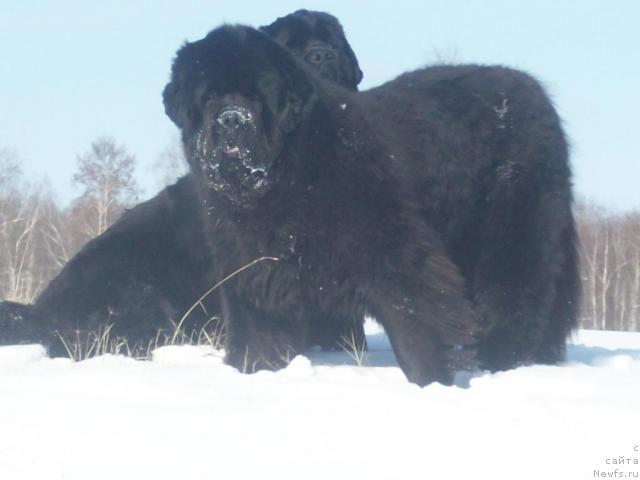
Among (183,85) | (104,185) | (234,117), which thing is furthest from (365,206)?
(104,185)

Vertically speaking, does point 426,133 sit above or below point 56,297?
above

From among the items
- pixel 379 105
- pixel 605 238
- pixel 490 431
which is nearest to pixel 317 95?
pixel 379 105

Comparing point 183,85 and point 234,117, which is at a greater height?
point 183,85

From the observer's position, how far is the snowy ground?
2.77m

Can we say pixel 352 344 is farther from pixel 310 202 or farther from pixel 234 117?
pixel 234 117

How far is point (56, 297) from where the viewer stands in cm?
589

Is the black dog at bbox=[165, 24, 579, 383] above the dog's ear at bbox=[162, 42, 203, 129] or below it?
below

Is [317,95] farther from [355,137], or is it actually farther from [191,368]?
[191,368]

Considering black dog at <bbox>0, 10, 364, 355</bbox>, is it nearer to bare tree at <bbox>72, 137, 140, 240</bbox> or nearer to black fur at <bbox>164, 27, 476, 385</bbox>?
black fur at <bbox>164, 27, 476, 385</bbox>

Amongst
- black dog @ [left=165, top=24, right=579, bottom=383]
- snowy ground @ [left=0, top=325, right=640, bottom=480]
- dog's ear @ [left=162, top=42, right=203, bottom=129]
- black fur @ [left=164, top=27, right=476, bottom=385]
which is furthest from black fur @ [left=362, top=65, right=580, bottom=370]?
snowy ground @ [left=0, top=325, right=640, bottom=480]

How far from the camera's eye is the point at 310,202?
444 cm

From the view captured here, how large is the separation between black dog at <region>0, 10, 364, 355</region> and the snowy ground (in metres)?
1.79

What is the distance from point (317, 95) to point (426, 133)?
788 mm

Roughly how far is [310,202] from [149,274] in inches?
71.5
